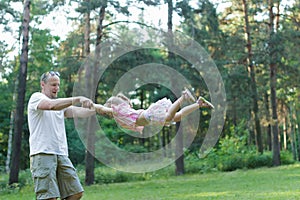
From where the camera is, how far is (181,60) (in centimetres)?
1953

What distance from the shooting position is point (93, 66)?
1606 centimetres

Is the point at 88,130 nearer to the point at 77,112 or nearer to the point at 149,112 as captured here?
the point at 149,112

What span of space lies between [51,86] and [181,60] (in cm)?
1513

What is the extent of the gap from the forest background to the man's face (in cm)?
1156

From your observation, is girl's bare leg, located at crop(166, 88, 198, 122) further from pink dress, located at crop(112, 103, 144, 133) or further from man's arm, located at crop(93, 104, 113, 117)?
man's arm, located at crop(93, 104, 113, 117)

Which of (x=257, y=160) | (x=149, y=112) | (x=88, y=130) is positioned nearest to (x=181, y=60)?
(x=88, y=130)

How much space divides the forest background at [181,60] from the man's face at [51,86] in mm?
11562

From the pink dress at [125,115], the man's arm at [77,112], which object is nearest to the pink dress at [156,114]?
the pink dress at [125,115]

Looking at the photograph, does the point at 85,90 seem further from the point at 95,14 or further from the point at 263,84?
the point at 263,84

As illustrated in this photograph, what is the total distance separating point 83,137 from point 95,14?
4.69m

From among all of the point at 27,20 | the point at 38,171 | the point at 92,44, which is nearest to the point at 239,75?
the point at 92,44

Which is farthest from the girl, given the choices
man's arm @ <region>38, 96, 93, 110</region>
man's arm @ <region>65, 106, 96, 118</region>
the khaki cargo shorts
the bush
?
the bush

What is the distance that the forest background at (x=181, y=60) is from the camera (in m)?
16.9

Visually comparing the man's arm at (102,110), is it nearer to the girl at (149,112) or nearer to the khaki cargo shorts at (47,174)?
the girl at (149,112)
